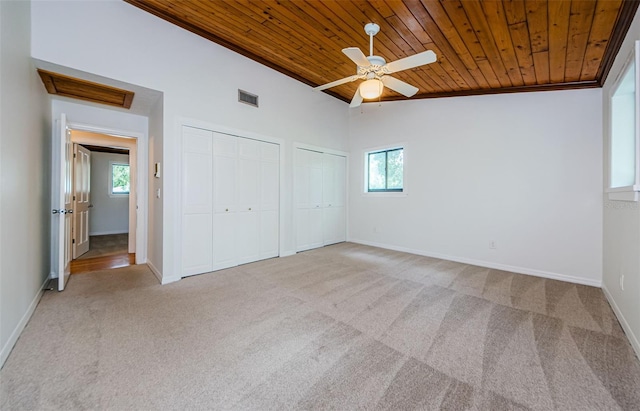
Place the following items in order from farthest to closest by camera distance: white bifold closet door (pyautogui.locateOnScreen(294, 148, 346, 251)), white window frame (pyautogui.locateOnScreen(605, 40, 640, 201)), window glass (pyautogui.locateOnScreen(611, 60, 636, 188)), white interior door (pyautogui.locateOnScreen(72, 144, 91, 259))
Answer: white bifold closet door (pyautogui.locateOnScreen(294, 148, 346, 251)) < white interior door (pyautogui.locateOnScreen(72, 144, 91, 259)) < window glass (pyautogui.locateOnScreen(611, 60, 636, 188)) < white window frame (pyautogui.locateOnScreen(605, 40, 640, 201))

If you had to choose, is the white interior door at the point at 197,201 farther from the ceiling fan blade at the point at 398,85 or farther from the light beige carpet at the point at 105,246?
the light beige carpet at the point at 105,246

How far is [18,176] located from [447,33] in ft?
13.9

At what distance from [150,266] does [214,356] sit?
284cm

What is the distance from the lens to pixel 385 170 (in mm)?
5422

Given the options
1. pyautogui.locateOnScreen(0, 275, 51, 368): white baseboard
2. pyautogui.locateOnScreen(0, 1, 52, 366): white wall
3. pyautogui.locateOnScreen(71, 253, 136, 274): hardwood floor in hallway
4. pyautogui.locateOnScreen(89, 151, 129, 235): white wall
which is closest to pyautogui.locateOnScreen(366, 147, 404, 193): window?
pyautogui.locateOnScreen(71, 253, 136, 274): hardwood floor in hallway

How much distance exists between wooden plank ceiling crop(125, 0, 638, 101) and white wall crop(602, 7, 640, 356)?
21 centimetres

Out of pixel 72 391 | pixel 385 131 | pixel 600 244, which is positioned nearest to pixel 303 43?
pixel 385 131

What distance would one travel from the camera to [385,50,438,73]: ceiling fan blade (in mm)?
2238

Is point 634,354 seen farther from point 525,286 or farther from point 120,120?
point 120,120

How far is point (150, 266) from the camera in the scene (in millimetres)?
3949

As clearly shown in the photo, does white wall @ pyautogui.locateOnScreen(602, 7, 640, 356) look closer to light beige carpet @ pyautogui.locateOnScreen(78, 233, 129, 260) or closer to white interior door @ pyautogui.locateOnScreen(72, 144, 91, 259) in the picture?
white interior door @ pyautogui.locateOnScreen(72, 144, 91, 259)

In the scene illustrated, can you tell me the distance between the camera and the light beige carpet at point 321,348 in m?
1.46

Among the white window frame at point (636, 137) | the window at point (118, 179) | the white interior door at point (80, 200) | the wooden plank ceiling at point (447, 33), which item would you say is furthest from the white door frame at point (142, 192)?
the white window frame at point (636, 137)

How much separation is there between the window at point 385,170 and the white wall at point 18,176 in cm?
499
